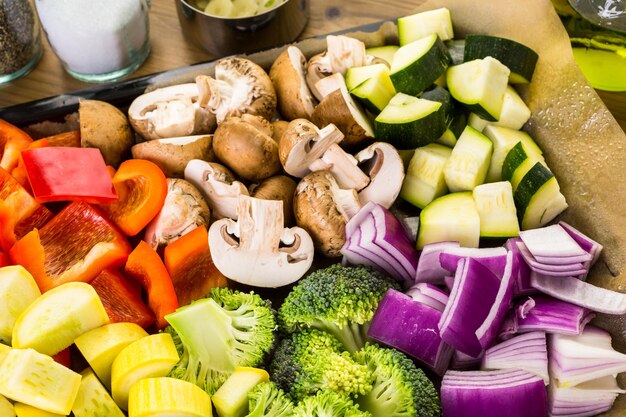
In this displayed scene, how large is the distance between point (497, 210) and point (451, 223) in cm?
15

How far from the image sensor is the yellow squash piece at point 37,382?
5.24ft

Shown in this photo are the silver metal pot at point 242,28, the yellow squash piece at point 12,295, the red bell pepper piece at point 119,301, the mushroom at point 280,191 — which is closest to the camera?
the yellow squash piece at point 12,295

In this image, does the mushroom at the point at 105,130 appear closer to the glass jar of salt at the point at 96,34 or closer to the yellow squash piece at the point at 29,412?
the glass jar of salt at the point at 96,34

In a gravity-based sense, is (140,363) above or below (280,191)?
below

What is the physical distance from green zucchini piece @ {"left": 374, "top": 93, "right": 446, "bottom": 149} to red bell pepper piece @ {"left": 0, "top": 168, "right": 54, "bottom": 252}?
107 centimetres

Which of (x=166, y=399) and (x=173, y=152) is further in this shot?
(x=173, y=152)

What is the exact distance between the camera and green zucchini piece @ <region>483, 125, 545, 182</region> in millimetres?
2211

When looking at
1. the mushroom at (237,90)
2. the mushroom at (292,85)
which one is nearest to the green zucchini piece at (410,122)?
the mushroom at (292,85)

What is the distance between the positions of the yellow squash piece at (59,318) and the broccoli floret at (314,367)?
485mm

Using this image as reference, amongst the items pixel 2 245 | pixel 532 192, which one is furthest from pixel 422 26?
pixel 2 245

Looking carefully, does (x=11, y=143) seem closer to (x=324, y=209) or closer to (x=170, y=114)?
(x=170, y=114)

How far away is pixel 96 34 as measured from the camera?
2.41m

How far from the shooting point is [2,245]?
2.04 metres

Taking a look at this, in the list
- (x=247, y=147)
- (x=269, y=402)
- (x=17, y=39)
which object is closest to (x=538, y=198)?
(x=247, y=147)
